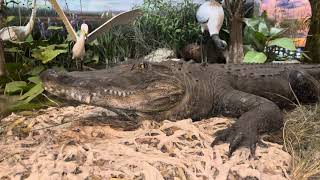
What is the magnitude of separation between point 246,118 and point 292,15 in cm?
225

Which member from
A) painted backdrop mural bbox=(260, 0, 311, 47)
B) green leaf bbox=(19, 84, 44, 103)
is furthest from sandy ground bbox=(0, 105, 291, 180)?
painted backdrop mural bbox=(260, 0, 311, 47)

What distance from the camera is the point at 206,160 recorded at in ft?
4.75

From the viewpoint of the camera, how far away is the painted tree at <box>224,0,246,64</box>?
3340 millimetres

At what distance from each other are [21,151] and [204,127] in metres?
0.75

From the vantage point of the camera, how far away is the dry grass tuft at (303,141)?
1.43 m

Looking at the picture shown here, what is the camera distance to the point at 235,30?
11.0ft

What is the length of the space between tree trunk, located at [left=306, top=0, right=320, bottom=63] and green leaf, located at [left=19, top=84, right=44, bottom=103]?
2213 millimetres

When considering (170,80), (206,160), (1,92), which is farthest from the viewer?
(1,92)

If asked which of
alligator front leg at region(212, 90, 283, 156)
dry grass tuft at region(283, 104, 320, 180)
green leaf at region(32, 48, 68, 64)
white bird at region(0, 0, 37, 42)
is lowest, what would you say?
dry grass tuft at region(283, 104, 320, 180)

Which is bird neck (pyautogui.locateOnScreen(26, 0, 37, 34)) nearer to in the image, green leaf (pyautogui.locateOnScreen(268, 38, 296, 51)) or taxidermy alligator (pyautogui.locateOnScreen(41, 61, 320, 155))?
taxidermy alligator (pyautogui.locateOnScreen(41, 61, 320, 155))

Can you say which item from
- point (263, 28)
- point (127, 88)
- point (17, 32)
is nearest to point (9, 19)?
point (17, 32)

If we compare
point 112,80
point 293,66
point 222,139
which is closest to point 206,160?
point 222,139

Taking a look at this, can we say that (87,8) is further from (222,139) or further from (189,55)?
(222,139)

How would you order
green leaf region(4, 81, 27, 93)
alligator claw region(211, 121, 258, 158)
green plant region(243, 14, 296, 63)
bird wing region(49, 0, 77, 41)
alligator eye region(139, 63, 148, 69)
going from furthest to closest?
1. green plant region(243, 14, 296, 63)
2. bird wing region(49, 0, 77, 41)
3. green leaf region(4, 81, 27, 93)
4. alligator eye region(139, 63, 148, 69)
5. alligator claw region(211, 121, 258, 158)
